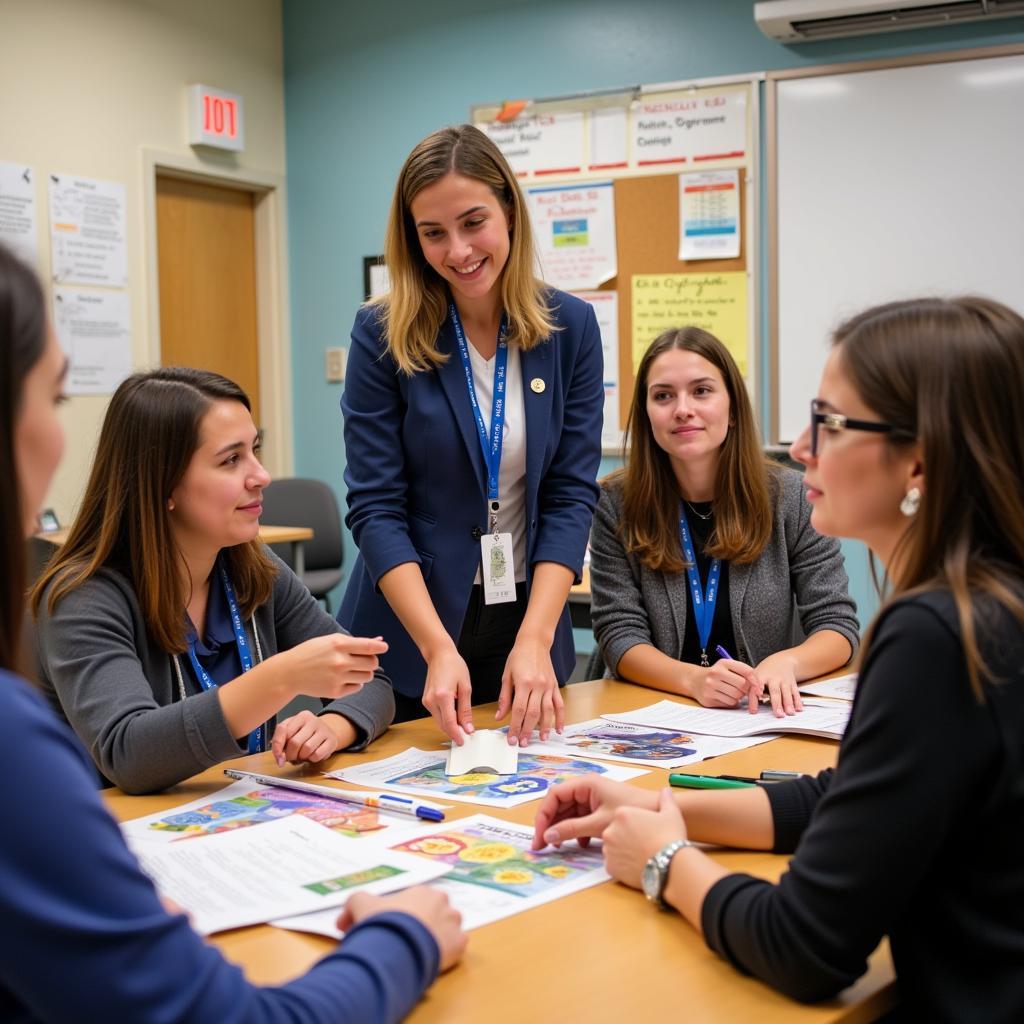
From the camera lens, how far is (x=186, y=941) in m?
0.76

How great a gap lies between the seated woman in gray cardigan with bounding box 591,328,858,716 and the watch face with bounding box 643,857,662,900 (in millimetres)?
1026

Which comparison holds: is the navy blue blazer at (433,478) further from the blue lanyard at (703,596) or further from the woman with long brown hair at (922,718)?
the woman with long brown hair at (922,718)

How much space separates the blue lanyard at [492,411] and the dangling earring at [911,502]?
3.34ft

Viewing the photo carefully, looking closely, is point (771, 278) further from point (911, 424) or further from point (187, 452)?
point (911, 424)

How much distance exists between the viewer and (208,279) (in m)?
5.43

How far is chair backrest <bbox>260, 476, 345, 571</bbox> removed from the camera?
4.96 metres

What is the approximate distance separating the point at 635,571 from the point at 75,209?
3346 mm

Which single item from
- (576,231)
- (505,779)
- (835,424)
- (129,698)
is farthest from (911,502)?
(576,231)

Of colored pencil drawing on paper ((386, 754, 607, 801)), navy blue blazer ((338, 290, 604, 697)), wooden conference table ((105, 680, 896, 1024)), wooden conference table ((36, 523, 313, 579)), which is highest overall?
navy blue blazer ((338, 290, 604, 697))

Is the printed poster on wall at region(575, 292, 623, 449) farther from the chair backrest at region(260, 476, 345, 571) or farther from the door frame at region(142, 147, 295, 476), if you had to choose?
the door frame at region(142, 147, 295, 476)

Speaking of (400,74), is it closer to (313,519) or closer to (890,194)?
(313,519)

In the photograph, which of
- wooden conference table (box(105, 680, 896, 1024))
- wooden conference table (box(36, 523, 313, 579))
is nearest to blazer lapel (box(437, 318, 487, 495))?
wooden conference table (box(105, 680, 896, 1024))

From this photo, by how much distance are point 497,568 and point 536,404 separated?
291 mm

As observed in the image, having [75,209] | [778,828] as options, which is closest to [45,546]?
[75,209]
